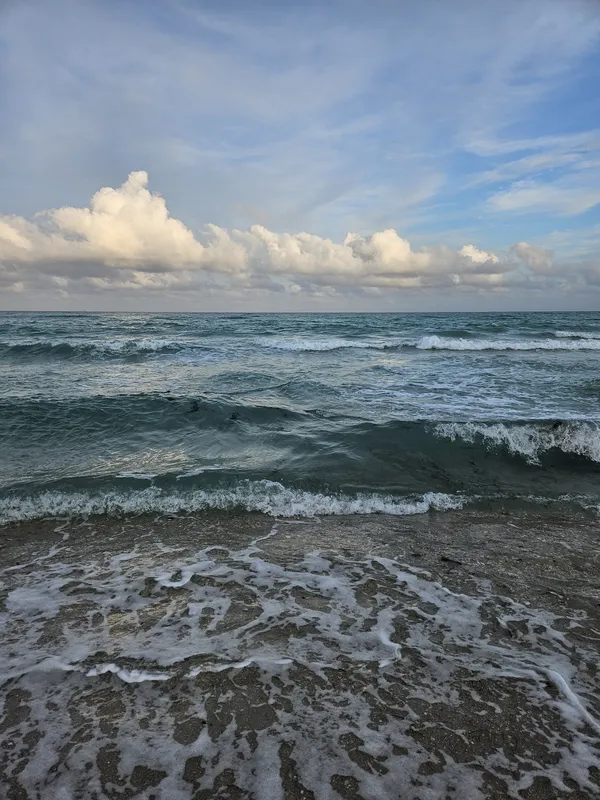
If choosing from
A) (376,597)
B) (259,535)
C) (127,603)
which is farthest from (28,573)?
(376,597)

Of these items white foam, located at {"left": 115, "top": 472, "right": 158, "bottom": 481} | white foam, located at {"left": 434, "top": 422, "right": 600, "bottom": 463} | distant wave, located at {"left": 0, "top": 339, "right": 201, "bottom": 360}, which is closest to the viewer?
white foam, located at {"left": 115, "top": 472, "right": 158, "bottom": 481}

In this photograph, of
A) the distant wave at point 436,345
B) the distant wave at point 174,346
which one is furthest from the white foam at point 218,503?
the distant wave at point 436,345

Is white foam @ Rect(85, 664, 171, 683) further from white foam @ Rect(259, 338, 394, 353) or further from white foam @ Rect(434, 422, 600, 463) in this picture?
white foam @ Rect(259, 338, 394, 353)

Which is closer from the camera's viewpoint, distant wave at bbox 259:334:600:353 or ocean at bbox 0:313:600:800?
ocean at bbox 0:313:600:800

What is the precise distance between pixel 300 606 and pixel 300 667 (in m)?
0.85

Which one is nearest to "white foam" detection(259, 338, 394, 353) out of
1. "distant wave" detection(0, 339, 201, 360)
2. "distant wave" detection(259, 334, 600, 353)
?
"distant wave" detection(259, 334, 600, 353)

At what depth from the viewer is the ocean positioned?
8.54ft

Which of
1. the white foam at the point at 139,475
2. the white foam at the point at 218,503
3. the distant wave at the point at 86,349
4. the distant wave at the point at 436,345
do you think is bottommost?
the white foam at the point at 218,503

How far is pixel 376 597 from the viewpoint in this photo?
4410mm

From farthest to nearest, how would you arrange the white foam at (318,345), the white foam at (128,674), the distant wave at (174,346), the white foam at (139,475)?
the white foam at (318,345)
the distant wave at (174,346)
the white foam at (139,475)
the white foam at (128,674)

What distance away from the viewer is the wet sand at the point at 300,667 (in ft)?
8.27

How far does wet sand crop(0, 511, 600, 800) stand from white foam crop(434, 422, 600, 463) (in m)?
3.74

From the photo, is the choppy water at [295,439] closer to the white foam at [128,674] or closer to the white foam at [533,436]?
the white foam at [533,436]

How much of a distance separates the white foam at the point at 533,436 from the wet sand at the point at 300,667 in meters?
3.74
